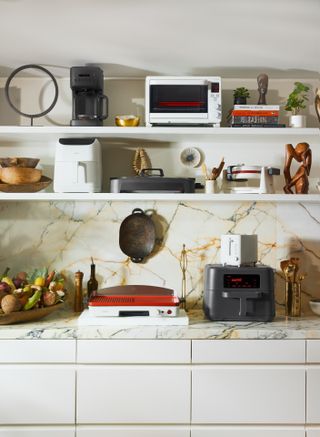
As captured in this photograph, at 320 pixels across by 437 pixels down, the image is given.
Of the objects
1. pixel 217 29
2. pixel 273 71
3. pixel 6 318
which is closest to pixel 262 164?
pixel 273 71

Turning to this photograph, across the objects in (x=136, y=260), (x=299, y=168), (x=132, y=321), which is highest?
(x=299, y=168)

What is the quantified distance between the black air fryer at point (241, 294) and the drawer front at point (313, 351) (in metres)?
0.27

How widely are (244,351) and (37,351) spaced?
1.06m

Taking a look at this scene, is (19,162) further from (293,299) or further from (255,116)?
(293,299)

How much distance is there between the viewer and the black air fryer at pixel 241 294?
277 centimetres

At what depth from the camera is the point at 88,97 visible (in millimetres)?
3068

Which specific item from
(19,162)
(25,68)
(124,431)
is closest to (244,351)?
(124,431)

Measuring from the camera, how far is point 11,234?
324 centimetres

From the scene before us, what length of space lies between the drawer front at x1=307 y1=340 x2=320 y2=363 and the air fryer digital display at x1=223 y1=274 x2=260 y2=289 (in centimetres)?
41

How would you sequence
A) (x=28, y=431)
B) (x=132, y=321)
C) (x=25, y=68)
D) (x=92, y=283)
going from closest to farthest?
(x=28, y=431) → (x=132, y=321) → (x=25, y=68) → (x=92, y=283)

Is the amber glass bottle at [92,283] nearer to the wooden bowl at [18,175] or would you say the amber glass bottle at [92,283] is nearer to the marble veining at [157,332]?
the marble veining at [157,332]

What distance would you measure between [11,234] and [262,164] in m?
1.67

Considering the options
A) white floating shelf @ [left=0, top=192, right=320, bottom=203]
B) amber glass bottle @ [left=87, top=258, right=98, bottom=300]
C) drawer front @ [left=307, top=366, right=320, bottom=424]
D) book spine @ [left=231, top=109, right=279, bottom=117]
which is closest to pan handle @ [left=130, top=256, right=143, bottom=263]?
amber glass bottle @ [left=87, top=258, right=98, bottom=300]

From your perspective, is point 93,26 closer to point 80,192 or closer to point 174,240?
point 80,192
